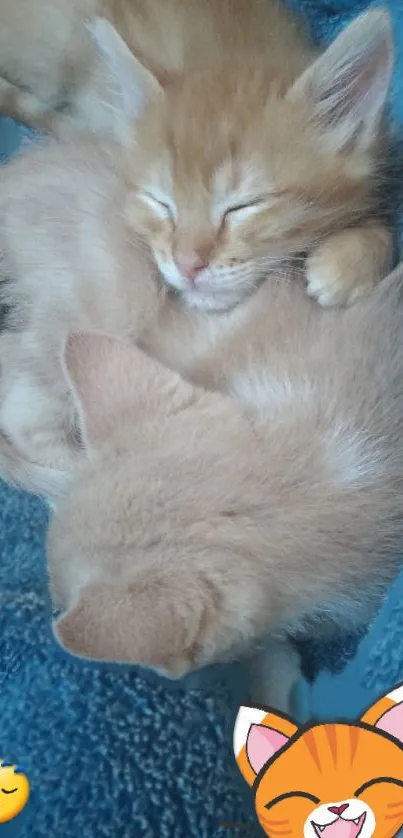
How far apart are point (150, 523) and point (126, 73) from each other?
738 mm

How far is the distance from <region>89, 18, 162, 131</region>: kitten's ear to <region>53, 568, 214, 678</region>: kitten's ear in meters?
0.77

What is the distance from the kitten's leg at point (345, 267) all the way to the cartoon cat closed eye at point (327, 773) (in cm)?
55

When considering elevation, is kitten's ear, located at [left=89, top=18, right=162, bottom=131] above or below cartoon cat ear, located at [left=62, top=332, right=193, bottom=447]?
above

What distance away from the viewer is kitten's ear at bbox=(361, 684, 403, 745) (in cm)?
71

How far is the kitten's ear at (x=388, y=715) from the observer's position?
0.71 m

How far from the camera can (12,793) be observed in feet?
3.02

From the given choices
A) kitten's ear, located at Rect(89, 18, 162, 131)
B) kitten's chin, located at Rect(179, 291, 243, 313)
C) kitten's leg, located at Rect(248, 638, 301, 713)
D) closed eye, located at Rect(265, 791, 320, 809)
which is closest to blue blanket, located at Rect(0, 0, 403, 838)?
kitten's leg, located at Rect(248, 638, 301, 713)

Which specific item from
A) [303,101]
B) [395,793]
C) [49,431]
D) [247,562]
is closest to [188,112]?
[303,101]

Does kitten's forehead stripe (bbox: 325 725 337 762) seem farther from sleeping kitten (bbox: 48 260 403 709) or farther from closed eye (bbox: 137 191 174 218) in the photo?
closed eye (bbox: 137 191 174 218)

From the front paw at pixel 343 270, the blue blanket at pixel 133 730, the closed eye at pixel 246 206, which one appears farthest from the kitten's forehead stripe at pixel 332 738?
the closed eye at pixel 246 206

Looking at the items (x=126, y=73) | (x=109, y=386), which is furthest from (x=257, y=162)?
(x=109, y=386)

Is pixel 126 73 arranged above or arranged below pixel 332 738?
above

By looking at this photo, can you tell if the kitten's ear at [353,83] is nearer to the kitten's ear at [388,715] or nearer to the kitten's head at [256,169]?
the kitten's head at [256,169]

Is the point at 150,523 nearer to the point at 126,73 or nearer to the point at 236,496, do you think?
the point at 236,496
